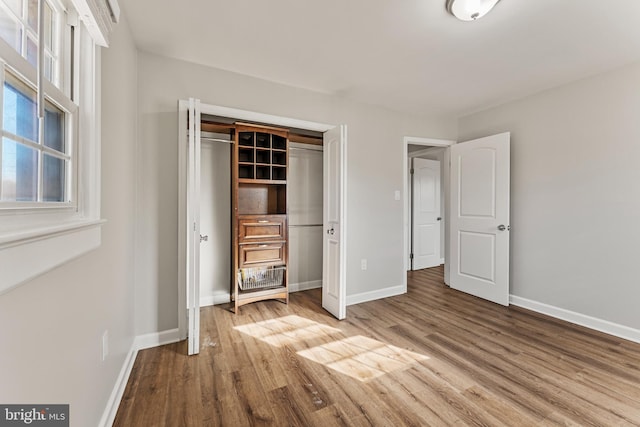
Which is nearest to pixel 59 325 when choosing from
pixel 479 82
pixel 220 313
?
pixel 220 313

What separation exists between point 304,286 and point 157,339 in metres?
1.92

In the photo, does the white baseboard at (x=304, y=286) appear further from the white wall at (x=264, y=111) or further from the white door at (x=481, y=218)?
the white door at (x=481, y=218)

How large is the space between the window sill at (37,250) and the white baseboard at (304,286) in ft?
9.11

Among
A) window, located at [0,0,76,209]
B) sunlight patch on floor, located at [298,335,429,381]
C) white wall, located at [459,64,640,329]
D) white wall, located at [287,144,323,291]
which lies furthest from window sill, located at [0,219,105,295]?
white wall, located at [459,64,640,329]

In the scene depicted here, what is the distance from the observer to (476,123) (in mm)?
3725

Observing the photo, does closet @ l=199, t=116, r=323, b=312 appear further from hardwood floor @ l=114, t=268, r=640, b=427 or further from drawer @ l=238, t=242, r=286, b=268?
hardwood floor @ l=114, t=268, r=640, b=427

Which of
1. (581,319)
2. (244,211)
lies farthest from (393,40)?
(581,319)

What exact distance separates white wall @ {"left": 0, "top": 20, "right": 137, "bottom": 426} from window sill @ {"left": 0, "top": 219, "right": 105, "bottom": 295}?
2.0 inches

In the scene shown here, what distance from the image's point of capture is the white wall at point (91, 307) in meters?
0.77

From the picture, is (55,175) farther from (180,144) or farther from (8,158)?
(180,144)

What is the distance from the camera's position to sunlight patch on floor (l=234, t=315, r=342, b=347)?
7.95ft

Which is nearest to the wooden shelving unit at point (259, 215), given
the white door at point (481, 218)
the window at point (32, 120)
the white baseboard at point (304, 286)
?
the white baseboard at point (304, 286)

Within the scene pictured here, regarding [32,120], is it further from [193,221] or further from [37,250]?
[193,221]

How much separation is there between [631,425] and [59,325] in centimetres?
277
